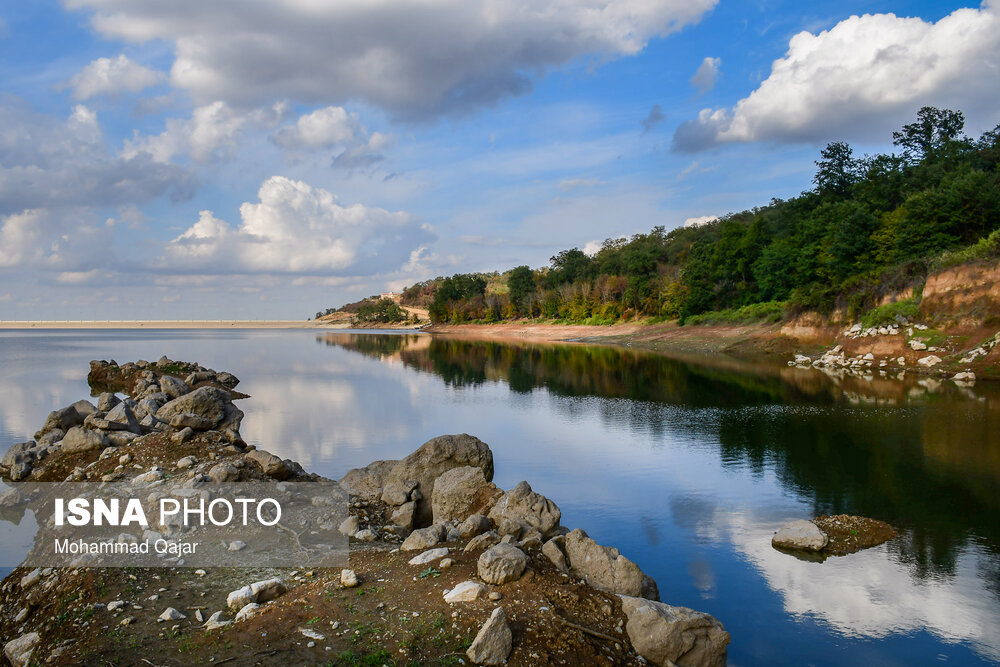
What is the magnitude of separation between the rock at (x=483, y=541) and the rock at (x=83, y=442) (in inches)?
405

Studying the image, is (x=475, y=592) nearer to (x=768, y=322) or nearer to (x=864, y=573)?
(x=864, y=573)

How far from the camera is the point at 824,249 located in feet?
179

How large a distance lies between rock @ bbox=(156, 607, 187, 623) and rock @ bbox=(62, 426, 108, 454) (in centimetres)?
865

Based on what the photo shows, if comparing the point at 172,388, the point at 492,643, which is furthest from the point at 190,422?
the point at 172,388

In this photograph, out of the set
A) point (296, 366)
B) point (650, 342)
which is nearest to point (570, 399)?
point (296, 366)

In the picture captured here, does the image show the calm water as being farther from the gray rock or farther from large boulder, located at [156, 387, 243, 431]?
the gray rock

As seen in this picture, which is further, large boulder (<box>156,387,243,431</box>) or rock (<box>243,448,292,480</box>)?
large boulder (<box>156,387,243,431</box>)

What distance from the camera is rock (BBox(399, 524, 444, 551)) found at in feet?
29.3

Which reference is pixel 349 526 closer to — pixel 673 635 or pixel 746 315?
pixel 673 635

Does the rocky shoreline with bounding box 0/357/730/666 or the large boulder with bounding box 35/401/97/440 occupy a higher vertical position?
the large boulder with bounding box 35/401/97/440

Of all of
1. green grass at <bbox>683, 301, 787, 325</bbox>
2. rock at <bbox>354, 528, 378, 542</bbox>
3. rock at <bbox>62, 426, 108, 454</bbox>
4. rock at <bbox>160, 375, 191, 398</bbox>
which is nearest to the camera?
rock at <bbox>354, 528, 378, 542</bbox>

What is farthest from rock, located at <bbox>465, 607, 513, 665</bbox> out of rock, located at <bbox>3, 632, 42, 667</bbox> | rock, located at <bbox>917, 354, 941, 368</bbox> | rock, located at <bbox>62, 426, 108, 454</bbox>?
rock, located at <bbox>917, 354, 941, 368</bbox>

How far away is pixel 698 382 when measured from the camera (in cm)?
3656

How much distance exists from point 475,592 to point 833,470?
13.6 m
